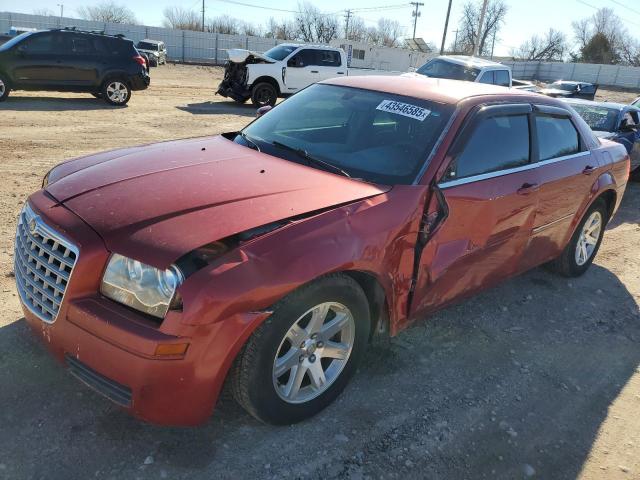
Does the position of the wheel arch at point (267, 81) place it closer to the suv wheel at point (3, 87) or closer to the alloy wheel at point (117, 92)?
the alloy wheel at point (117, 92)

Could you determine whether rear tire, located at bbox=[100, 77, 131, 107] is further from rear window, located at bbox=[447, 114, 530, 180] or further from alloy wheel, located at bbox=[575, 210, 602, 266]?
rear window, located at bbox=[447, 114, 530, 180]

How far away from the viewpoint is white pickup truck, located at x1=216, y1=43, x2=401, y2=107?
16.0 metres

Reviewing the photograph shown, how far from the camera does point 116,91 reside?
13875mm

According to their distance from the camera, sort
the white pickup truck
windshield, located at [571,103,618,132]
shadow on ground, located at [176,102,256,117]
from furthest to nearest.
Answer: the white pickup truck < shadow on ground, located at [176,102,256,117] < windshield, located at [571,103,618,132]

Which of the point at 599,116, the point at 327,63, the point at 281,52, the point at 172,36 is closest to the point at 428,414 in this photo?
the point at 599,116

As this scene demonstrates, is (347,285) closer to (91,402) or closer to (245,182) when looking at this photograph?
(245,182)

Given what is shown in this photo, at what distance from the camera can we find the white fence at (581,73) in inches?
2028

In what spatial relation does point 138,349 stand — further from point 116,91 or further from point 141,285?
point 116,91

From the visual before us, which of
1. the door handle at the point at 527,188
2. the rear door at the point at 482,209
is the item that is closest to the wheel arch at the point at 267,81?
the rear door at the point at 482,209

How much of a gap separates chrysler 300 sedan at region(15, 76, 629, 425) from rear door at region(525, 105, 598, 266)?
3 cm

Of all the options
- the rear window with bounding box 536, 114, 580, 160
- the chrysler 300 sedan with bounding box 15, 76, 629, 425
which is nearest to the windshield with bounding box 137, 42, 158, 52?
the chrysler 300 sedan with bounding box 15, 76, 629, 425

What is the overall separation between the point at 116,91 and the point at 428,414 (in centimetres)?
1328

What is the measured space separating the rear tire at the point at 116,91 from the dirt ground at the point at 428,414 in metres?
9.96

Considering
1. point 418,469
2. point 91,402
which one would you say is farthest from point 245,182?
point 418,469
